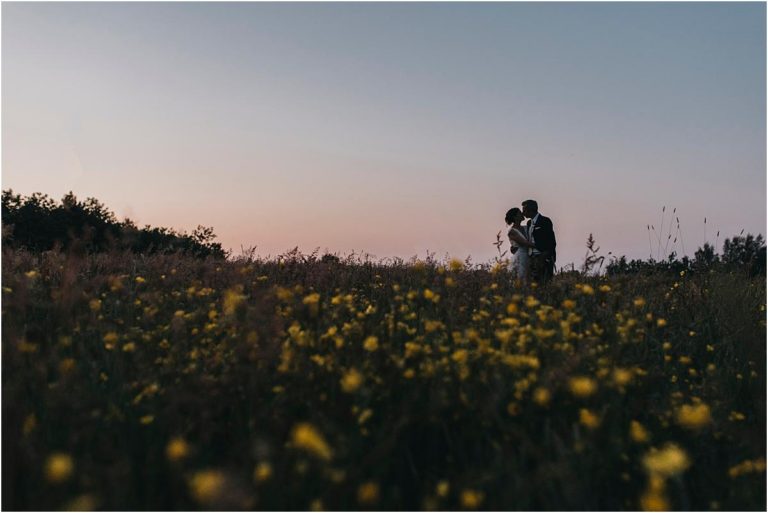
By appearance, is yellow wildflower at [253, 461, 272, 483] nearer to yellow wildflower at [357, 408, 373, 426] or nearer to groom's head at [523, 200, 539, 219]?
yellow wildflower at [357, 408, 373, 426]

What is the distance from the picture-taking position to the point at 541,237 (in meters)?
10.2

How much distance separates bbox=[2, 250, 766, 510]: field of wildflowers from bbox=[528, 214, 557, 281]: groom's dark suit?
4374 mm

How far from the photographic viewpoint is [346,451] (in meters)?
2.88

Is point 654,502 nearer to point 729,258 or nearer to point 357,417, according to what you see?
point 357,417

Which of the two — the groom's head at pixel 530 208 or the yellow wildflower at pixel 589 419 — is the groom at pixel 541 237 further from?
the yellow wildflower at pixel 589 419

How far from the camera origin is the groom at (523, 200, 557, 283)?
9.88 meters

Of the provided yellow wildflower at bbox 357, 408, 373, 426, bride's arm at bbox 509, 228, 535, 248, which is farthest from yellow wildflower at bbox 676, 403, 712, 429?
bride's arm at bbox 509, 228, 535, 248

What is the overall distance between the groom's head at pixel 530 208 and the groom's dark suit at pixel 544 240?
0.47ft

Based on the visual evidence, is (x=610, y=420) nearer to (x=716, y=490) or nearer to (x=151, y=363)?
(x=716, y=490)

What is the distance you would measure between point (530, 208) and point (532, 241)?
62cm

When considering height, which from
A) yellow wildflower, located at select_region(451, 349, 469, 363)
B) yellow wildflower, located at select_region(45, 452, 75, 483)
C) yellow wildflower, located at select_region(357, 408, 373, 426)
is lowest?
yellow wildflower, located at select_region(45, 452, 75, 483)

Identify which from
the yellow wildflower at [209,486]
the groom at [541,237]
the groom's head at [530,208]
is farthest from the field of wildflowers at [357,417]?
the groom's head at [530,208]

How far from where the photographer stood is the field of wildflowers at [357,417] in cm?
277

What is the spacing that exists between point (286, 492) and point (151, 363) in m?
2.12
